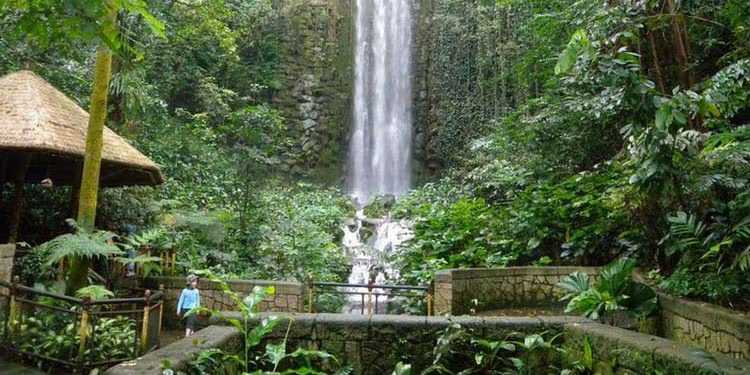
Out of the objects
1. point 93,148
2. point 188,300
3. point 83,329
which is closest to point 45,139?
point 93,148

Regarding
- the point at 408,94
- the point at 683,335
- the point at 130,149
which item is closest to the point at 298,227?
the point at 130,149

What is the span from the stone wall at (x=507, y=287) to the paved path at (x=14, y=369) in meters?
5.24

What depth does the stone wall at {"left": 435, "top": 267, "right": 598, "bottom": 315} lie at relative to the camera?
27.5 feet

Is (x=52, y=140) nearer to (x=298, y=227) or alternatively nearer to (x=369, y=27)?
(x=298, y=227)

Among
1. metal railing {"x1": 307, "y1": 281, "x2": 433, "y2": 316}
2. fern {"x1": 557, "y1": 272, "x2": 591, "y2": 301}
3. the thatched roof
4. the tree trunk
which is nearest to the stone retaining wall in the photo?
fern {"x1": 557, "y1": 272, "x2": 591, "y2": 301}

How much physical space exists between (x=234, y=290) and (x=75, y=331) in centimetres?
285

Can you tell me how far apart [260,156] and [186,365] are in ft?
29.8

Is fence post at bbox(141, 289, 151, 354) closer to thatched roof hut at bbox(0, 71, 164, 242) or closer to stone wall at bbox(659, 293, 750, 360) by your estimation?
thatched roof hut at bbox(0, 71, 164, 242)

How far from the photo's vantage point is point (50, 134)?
8781mm

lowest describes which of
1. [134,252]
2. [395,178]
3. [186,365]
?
[186,365]

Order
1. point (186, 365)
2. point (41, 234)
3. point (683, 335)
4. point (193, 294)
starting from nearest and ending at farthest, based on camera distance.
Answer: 1. point (186, 365)
2. point (683, 335)
3. point (193, 294)
4. point (41, 234)

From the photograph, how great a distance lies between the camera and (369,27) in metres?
24.5

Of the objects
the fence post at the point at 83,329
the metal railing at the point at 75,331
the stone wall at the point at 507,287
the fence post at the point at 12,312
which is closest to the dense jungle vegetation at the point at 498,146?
the stone wall at the point at 507,287

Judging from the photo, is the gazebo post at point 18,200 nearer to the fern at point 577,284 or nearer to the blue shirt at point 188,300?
the blue shirt at point 188,300
